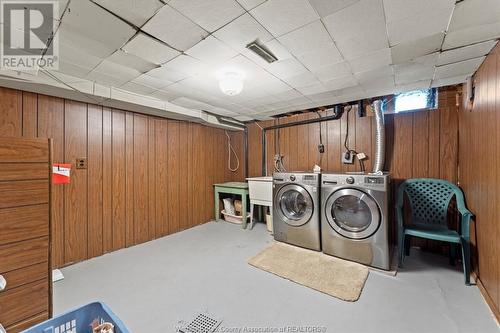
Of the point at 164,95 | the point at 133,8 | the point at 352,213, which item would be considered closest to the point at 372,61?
the point at 352,213

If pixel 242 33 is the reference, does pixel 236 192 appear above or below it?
below

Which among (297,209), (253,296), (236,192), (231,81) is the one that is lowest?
(253,296)

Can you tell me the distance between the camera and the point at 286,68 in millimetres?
2059

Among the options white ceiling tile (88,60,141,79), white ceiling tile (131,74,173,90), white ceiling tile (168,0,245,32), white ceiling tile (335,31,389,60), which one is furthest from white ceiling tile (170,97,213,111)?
white ceiling tile (335,31,389,60)

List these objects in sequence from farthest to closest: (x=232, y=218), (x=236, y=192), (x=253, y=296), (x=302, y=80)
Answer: (x=232, y=218) → (x=236, y=192) → (x=302, y=80) → (x=253, y=296)

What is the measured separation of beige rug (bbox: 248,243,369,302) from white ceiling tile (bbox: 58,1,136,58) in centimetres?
250

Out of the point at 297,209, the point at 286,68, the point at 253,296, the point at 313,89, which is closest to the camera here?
the point at 253,296

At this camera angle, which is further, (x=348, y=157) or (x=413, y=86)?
(x=348, y=157)

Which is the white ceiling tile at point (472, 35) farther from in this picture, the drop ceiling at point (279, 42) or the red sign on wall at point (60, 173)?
the red sign on wall at point (60, 173)

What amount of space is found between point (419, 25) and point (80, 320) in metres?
2.75

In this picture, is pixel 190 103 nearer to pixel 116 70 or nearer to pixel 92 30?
pixel 116 70

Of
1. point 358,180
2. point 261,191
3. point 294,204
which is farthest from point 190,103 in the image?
point 358,180

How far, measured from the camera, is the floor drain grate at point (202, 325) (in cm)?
145
